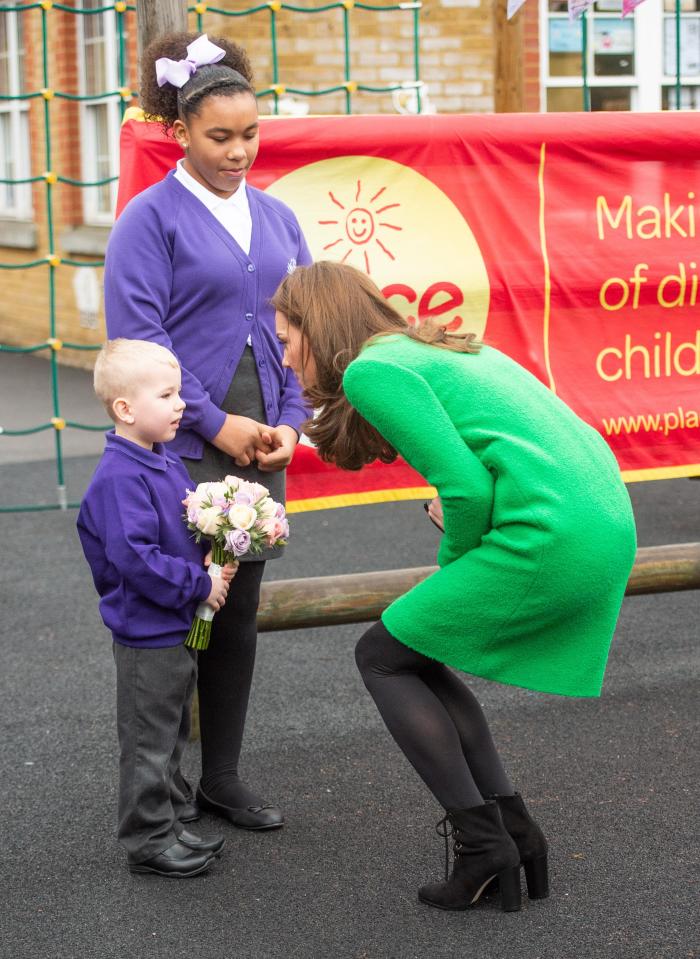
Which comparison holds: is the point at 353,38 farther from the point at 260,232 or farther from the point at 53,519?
the point at 260,232

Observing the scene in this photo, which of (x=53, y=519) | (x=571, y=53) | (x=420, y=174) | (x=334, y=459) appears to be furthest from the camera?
(x=571, y=53)

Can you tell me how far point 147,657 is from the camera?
3205 millimetres

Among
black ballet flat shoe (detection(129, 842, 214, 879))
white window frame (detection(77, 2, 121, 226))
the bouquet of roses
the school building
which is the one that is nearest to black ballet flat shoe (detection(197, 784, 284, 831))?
black ballet flat shoe (detection(129, 842, 214, 879))

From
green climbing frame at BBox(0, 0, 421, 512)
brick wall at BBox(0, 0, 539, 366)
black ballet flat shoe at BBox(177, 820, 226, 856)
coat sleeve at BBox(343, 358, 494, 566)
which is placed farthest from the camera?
brick wall at BBox(0, 0, 539, 366)

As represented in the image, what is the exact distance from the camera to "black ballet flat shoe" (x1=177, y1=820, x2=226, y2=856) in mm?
3336

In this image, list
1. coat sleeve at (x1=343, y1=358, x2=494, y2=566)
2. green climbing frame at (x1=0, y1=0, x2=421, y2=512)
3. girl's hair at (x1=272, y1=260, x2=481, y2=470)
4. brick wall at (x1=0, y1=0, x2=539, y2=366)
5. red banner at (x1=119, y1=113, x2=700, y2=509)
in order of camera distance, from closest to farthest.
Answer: coat sleeve at (x1=343, y1=358, x2=494, y2=566), girl's hair at (x1=272, y1=260, x2=481, y2=470), red banner at (x1=119, y1=113, x2=700, y2=509), green climbing frame at (x1=0, y1=0, x2=421, y2=512), brick wall at (x1=0, y1=0, x2=539, y2=366)

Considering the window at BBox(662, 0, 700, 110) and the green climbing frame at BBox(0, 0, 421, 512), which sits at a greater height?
the window at BBox(662, 0, 700, 110)

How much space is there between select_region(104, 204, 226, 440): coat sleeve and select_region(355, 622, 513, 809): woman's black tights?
653mm

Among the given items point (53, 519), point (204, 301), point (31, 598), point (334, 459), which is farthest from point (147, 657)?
point (53, 519)

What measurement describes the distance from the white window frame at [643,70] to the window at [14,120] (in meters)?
5.70

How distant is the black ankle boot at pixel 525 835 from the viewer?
3.09 metres

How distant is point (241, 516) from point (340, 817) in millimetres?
954

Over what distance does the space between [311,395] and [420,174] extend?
1574mm

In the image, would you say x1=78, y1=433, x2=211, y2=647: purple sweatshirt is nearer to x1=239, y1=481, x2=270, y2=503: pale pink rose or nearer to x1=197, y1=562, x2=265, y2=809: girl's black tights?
x1=239, y1=481, x2=270, y2=503: pale pink rose
